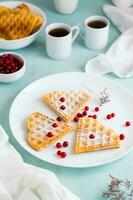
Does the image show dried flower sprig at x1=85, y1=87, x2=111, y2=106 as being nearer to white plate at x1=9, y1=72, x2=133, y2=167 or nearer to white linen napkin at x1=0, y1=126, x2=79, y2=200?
white plate at x1=9, y1=72, x2=133, y2=167

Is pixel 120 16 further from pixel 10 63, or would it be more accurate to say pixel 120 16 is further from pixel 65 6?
pixel 10 63

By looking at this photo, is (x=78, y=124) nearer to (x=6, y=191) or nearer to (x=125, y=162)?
(x=125, y=162)

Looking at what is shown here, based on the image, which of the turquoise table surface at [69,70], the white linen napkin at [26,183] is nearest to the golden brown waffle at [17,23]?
the turquoise table surface at [69,70]

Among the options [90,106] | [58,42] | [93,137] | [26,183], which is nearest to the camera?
[26,183]

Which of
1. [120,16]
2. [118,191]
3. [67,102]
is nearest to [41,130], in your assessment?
[67,102]

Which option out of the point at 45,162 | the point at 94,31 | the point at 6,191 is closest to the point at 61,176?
the point at 45,162
